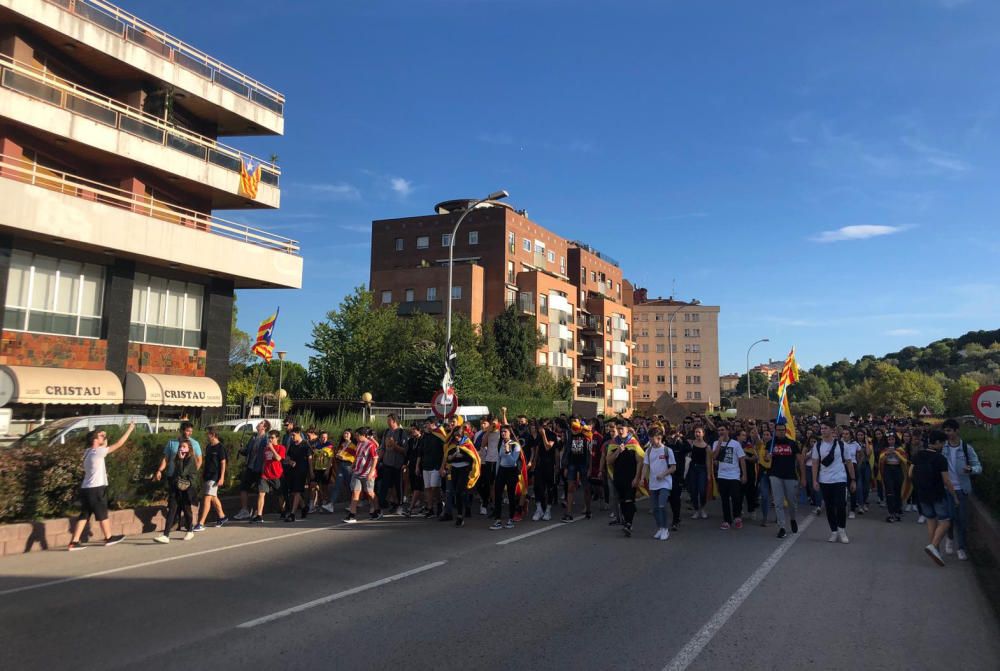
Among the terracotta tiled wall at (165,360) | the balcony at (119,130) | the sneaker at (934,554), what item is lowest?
the sneaker at (934,554)

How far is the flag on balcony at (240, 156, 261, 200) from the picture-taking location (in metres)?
28.7

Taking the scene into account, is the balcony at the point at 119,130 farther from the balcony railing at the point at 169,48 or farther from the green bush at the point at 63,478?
the green bush at the point at 63,478

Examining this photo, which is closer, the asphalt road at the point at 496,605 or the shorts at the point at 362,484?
the asphalt road at the point at 496,605

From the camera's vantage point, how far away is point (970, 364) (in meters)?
111

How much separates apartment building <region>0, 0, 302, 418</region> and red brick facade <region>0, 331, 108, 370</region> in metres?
0.04

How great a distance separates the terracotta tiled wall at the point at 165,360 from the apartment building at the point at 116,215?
0.05 m

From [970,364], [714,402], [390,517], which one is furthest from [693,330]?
[390,517]

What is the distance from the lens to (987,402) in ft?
43.6

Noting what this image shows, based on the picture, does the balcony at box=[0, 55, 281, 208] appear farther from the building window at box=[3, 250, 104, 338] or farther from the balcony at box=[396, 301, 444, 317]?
the balcony at box=[396, 301, 444, 317]

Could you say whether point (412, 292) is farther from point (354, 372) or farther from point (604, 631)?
point (604, 631)

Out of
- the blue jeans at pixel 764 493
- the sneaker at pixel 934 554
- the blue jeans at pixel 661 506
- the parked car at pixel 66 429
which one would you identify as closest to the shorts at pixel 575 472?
the blue jeans at pixel 661 506

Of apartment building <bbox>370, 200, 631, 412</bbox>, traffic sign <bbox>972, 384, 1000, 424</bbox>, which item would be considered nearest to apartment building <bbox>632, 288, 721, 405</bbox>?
apartment building <bbox>370, 200, 631, 412</bbox>

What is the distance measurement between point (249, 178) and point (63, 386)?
1152cm

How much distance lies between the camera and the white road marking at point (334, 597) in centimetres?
643
